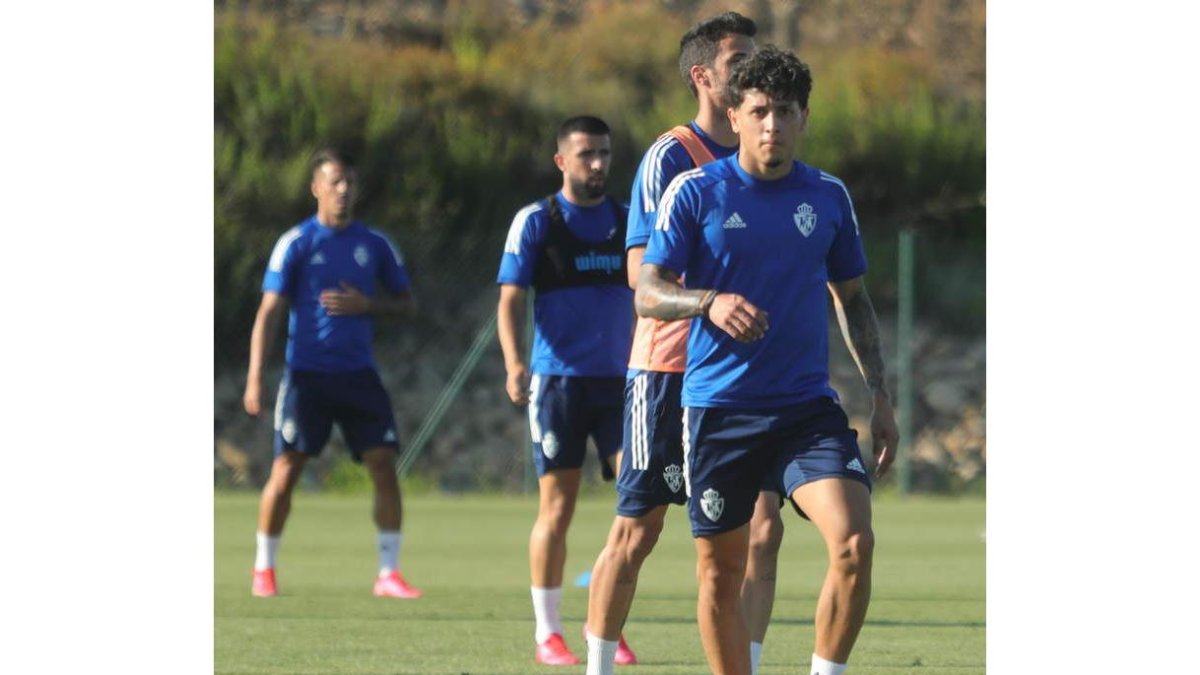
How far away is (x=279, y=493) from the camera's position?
37.9ft

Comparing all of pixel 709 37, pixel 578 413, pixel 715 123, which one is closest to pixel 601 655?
pixel 715 123

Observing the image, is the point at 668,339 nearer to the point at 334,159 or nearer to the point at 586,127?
the point at 586,127

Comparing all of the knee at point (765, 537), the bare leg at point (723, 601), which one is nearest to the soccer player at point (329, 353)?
the knee at point (765, 537)

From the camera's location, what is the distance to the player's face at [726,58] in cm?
737

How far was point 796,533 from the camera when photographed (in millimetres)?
15977

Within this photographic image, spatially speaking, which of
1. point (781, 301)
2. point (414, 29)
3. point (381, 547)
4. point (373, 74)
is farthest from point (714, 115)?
point (414, 29)

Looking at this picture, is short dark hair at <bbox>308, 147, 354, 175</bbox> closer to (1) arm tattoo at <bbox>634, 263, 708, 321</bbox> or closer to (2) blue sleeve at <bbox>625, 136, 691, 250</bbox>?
(2) blue sleeve at <bbox>625, 136, 691, 250</bbox>

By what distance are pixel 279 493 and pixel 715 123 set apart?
4.85 metres

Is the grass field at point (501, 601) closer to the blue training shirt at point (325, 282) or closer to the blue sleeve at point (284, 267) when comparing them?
the blue training shirt at point (325, 282)

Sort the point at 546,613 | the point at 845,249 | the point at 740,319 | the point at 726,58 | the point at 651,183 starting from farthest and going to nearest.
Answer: the point at 546,613 → the point at 726,58 → the point at 651,183 → the point at 845,249 → the point at 740,319

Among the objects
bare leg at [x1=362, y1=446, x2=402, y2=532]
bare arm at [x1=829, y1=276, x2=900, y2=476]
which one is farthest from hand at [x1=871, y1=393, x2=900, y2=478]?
bare leg at [x1=362, y1=446, x2=402, y2=532]

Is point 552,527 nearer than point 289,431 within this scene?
Yes

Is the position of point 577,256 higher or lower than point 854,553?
higher
